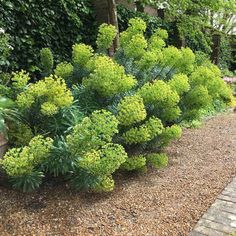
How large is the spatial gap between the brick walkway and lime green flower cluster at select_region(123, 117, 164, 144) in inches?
34.9

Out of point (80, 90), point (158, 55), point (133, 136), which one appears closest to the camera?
point (133, 136)

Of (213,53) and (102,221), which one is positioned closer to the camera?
(102,221)

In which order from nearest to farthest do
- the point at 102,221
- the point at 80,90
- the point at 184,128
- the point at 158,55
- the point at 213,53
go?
the point at 102,221 < the point at 80,90 < the point at 158,55 < the point at 184,128 < the point at 213,53

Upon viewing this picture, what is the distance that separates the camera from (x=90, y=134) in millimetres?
2908

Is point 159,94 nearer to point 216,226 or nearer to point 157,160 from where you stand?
point 157,160

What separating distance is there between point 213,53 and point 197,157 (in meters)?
8.95

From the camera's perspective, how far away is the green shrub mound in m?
2.96

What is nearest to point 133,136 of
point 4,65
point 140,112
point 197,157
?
point 140,112

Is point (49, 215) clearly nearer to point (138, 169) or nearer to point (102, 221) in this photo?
point (102, 221)

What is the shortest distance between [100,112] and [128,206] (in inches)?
36.8

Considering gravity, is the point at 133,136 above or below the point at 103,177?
above

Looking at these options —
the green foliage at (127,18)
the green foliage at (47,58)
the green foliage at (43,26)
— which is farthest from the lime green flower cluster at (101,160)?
the green foliage at (127,18)

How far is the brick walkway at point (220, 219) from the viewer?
293 centimetres

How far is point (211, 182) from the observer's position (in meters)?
3.87
